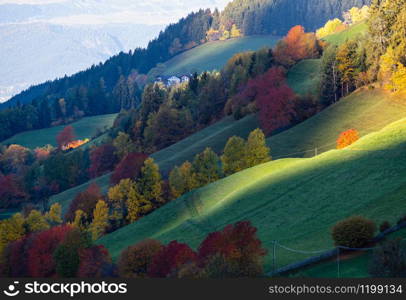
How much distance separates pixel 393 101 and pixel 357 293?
92.7 m

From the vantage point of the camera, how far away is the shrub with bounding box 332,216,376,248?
61219 millimetres

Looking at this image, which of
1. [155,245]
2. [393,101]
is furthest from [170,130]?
[155,245]

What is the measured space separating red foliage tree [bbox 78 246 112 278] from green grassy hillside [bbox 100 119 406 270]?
948cm

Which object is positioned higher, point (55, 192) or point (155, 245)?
point (55, 192)

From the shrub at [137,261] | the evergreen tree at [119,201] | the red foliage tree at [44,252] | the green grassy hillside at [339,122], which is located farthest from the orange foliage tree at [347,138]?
the shrub at [137,261]

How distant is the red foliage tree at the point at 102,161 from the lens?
193m

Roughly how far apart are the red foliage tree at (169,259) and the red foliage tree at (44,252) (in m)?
25.0

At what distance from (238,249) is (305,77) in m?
129

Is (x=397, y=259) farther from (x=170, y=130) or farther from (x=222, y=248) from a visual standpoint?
(x=170, y=130)

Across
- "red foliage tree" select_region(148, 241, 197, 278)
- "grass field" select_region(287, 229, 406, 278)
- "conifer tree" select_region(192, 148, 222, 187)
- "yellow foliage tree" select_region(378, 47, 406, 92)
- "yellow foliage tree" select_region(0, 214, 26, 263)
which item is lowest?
"grass field" select_region(287, 229, 406, 278)

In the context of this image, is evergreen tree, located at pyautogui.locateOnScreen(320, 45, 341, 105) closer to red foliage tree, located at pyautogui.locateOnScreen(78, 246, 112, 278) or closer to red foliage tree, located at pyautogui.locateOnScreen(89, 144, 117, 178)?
red foliage tree, located at pyautogui.locateOnScreen(89, 144, 117, 178)

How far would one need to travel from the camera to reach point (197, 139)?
556 feet

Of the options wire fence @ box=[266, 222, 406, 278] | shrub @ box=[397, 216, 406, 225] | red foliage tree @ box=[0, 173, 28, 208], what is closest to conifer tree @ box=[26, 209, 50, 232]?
red foliage tree @ box=[0, 173, 28, 208]

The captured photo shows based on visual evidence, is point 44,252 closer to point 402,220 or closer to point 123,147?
point 402,220
